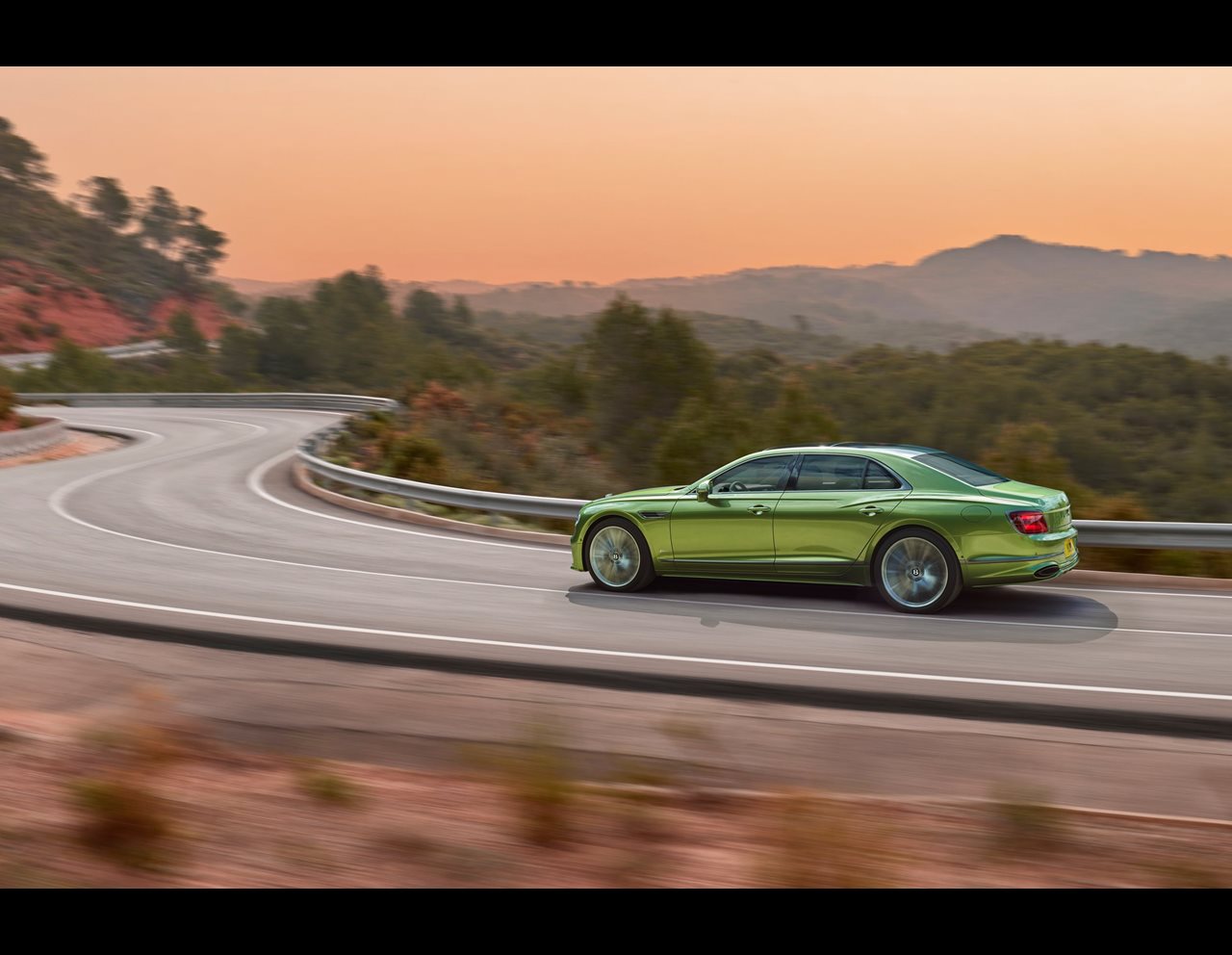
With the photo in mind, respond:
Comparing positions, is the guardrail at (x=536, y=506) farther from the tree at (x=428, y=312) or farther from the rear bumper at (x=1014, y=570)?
the tree at (x=428, y=312)

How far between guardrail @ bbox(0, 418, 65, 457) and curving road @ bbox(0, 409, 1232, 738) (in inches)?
528

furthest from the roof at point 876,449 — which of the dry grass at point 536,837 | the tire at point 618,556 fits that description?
the dry grass at point 536,837

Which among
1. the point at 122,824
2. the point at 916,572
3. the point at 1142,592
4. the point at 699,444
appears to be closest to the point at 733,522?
the point at 916,572

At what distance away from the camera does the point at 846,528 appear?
9.80 m

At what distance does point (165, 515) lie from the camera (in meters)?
17.1

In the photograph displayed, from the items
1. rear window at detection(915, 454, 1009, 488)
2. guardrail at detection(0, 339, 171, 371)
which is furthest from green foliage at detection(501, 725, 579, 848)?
guardrail at detection(0, 339, 171, 371)

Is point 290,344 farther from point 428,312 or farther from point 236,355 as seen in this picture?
point 428,312

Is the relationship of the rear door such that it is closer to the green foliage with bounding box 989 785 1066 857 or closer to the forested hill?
the green foliage with bounding box 989 785 1066 857

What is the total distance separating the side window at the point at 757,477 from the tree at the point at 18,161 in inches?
5955

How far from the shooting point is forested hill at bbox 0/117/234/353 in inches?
4158

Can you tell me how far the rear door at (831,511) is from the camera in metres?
9.73
